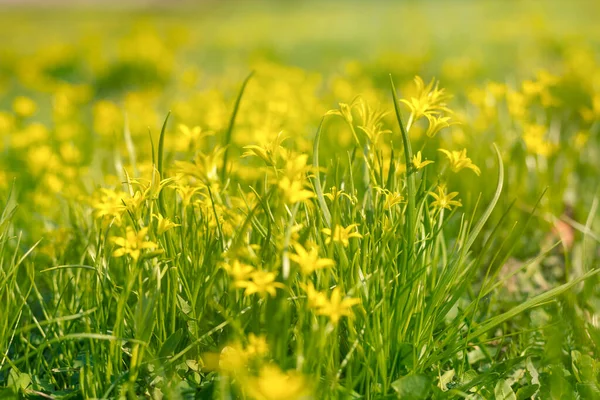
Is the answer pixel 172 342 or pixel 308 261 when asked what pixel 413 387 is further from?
pixel 172 342

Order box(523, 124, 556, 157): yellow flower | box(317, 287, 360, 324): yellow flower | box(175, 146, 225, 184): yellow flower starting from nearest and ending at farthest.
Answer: box(317, 287, 360, 324): yellow flower < box(175, 146, 225, 184): yellow flower < box(523, 124, 556, 157): yellow flower

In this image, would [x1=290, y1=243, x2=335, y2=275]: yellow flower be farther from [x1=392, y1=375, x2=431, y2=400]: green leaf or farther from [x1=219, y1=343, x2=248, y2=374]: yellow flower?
[x1=392, y1=375, x2=431, y2=400]: green leaf

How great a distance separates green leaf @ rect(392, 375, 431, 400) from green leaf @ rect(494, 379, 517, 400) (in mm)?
266

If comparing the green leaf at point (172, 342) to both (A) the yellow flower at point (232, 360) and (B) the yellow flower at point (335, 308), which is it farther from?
(B) the yellow flower at point (335, 308)

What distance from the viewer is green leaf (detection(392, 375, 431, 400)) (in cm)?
145

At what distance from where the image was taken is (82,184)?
9.52 feet

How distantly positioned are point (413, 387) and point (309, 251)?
0.39 metres

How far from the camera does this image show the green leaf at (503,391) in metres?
1.62

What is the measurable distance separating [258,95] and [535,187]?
7.02 feet

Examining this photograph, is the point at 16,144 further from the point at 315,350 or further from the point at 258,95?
the point at 315,350

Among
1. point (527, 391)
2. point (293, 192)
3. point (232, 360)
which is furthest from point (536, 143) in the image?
point (232, 360)

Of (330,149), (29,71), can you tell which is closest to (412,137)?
(330,149)

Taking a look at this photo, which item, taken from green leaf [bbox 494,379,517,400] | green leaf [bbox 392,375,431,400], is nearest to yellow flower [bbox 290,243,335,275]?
green leaf [bbox 392,375,431,400]

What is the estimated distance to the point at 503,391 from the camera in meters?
1.64
